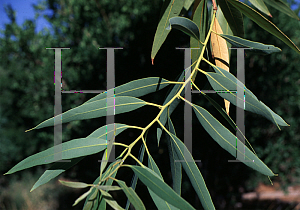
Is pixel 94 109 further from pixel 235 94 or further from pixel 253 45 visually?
pixel 253 45

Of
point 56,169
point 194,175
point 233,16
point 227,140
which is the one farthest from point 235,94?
point 56,169

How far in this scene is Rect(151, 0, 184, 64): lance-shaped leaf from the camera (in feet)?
2.52

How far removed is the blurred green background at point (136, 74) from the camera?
2.55 m

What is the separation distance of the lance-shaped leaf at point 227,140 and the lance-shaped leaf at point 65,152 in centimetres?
28

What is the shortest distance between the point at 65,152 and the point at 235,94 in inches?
16.6

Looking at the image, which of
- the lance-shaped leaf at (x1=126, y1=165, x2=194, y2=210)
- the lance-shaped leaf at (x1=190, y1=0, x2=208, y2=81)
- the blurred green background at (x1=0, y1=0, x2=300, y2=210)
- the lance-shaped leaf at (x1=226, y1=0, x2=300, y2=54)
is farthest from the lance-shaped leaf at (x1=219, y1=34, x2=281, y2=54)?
the blurred green background at (x1=0, y1=0, x2=300, y2=210)

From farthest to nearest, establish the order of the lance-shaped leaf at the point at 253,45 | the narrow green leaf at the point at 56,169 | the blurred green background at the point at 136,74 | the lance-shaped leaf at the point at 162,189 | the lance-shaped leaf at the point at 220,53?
1. the blurred green background at the point at 136,74
2. the lance-shaped leaf at the point at 220,53
3. the lance-shaped leaf at the point at 253,45
4. the narrow green leaf at the point at 56,169
5. the lance-shaped leaf at the point at 162,189

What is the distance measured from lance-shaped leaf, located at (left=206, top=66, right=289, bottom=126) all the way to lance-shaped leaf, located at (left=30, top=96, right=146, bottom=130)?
0.21 metres

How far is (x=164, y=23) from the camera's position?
79 cm

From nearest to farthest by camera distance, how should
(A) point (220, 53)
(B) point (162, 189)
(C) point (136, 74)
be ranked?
(B) point (162, 189), (A) point (220, 53), (C) point (136, 74)

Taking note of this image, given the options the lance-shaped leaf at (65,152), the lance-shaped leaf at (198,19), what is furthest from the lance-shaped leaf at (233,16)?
the lance-shaped leaf at (65,152)

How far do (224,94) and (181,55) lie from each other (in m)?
1.96

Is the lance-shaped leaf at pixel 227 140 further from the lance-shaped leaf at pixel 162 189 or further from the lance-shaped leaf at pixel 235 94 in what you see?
the lance-shaped leaf at pixel 162 189

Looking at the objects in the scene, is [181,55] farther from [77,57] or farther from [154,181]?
[154,181]
